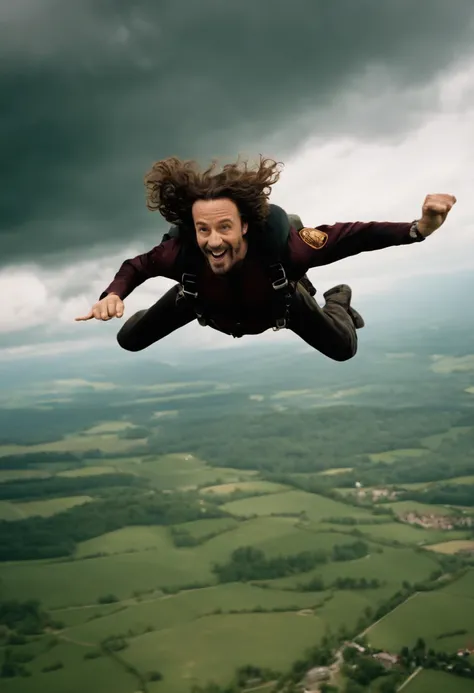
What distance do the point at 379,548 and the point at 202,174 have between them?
141 metres

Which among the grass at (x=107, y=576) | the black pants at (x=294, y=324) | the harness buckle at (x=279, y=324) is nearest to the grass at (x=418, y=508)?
the grass at (x=107, y=576)

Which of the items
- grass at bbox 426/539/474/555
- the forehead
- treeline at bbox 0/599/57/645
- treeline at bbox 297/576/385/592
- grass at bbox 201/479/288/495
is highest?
the forehead

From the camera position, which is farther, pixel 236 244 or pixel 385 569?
pixel 385 569

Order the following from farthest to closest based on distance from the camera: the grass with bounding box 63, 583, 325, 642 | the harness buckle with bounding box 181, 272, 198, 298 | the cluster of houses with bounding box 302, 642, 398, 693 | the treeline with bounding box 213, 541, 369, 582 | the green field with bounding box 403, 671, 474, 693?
the treeline with bounding box 213, 541, 369, 582, the grass with bounding box 63, 583, 325, 642, the cluster of houses with bounding box 302, 642, 398, 693, the green field with bounding box 403, 671, 474, 693, the harness buckle with bounding box 181, 272, 198, 298

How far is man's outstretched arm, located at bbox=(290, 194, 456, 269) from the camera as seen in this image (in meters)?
7.26

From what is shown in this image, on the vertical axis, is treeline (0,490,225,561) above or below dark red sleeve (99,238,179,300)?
below

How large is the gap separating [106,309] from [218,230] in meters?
1.43

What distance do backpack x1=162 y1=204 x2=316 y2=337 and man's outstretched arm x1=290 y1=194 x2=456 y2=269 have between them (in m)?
0.17

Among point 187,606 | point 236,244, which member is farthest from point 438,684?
point 236,244

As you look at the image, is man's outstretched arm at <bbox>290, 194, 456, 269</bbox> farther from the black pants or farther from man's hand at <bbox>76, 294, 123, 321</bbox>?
man's hand at <bbox>76, 294, 123, 321</bbox>

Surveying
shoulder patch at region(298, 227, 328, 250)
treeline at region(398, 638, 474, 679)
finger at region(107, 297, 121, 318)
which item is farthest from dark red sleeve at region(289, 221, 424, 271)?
treeline at region(398, 638, 474, 679)

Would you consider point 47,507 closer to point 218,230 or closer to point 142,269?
point 142,269

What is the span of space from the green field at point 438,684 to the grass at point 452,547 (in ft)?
98.8

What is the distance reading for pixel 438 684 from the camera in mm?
92125
